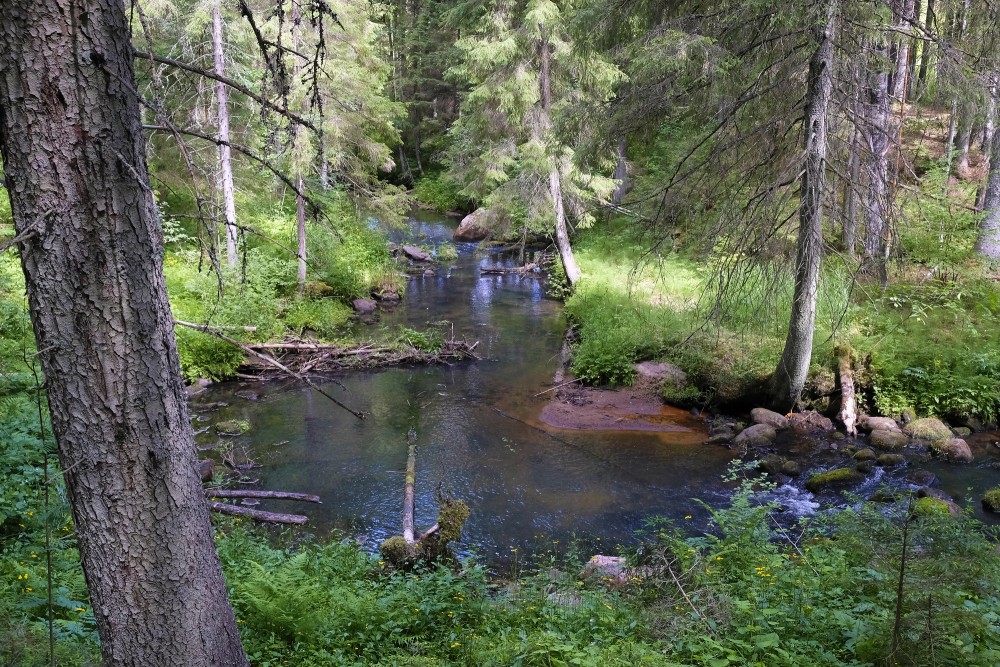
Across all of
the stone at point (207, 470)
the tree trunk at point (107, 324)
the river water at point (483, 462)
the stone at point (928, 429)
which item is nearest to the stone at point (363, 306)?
the river water at point (483, 462)

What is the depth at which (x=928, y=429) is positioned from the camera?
387 inches

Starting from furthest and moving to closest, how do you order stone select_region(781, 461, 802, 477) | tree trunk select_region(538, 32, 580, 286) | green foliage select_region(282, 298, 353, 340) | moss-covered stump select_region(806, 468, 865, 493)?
tree trunk select_region(538, 32, 580, 286) → green foliage select_region(282, 298, 353, 340) → stone select_region(781, 461, 802, 477) → moss-covered stump select_region(806, 468, 865, 493)

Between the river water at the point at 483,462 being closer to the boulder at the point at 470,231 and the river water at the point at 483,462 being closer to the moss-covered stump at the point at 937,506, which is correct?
the moss-covered stump at the point at 937,506

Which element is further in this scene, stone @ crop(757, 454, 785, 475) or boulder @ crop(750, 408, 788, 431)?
boulder @ crop(750, 408, 788, 431)

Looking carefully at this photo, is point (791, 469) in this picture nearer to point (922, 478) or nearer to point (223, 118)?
point (922, 478)

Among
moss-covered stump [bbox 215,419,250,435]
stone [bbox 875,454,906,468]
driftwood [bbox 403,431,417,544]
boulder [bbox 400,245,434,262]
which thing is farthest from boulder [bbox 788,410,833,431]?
boulder [bbox 400,245,434,262]

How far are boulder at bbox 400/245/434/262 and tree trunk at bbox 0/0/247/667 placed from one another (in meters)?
21.7

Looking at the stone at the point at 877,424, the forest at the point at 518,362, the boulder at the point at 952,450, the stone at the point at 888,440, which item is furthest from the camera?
the stone at the point at 877,424

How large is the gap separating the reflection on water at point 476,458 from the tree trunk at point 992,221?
7.84 m

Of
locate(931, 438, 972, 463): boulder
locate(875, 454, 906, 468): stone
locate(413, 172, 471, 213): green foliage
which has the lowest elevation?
locate(875, 454, 906, 468): stone

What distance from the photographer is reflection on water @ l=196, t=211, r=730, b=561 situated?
811 cm

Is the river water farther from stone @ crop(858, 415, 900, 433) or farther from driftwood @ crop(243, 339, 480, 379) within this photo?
stone @ crop(858, 415, 900, 433)

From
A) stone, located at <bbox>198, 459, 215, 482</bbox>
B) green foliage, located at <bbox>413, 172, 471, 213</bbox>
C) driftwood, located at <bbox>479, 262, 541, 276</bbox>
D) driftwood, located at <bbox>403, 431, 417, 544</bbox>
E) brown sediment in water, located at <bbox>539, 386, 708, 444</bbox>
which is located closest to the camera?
driftwood, located at <bbox>403, 431, 417, 544</bbox>

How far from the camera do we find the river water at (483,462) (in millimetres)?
8031
